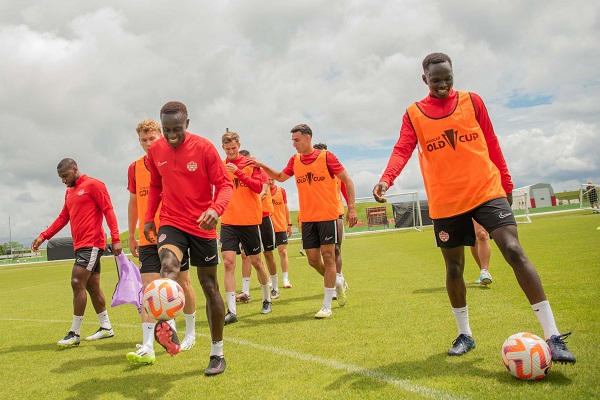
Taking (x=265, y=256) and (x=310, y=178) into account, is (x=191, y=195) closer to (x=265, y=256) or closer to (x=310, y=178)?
(x=310, y=178)

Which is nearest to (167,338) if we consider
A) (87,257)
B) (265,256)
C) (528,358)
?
(528,358)

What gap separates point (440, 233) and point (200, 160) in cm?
244

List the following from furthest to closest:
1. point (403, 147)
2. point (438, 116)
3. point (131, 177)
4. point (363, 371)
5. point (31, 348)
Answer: point (31, 348)
point (131, 177)
point (403, 147)
point (438, 116)
point (363, 371)

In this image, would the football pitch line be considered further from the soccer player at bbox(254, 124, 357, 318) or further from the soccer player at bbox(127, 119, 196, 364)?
the soccer player at bbox(254, 124, 357, 318)

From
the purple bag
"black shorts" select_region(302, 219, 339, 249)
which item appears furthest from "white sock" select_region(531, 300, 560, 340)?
the purple bag

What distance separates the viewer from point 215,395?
379cm

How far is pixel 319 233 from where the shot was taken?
747 cm

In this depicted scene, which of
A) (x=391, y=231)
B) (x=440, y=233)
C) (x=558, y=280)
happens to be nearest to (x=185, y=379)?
(x=440, y=233)

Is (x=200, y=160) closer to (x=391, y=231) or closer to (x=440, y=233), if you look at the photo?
(x=440, y=233)

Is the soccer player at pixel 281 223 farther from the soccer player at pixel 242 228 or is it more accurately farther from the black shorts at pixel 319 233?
the black shorts at pixel 319 233

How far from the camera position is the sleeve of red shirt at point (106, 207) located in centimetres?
719

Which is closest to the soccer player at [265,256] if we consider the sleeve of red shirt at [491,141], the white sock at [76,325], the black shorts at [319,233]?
the black shorts at [319,233]

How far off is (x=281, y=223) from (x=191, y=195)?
817 centimetres

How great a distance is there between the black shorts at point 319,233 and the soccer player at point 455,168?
285 centimetres
